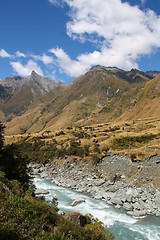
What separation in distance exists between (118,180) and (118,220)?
81.3 feet

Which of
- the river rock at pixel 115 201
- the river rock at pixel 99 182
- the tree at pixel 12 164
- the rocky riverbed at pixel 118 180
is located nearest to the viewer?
the tree at pixel 12 164

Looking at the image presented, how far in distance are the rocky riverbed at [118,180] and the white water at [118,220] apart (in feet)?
8.31

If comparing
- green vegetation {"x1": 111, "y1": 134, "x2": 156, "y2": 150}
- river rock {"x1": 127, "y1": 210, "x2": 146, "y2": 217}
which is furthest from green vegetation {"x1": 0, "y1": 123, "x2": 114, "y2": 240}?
A: green vegetation {"x1": 111, "y1": 134, "x2": 156, "y2": 150}

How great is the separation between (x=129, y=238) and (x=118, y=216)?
9819mm

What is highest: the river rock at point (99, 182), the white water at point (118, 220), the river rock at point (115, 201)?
the river rock at point (99, 182)

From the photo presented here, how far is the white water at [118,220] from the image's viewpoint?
132 ft

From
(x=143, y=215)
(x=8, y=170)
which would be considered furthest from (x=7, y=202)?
(x=143, y=215)

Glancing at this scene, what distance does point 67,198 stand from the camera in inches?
2445

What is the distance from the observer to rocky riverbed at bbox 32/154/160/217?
185 ft

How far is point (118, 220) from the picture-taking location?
151 ft

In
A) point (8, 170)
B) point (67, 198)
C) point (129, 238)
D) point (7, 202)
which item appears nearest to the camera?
point (7, 202)

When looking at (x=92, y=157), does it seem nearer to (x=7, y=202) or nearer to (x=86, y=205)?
(x=86, y=205)

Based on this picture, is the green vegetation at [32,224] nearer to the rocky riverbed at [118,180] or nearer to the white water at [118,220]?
the white water at [118,220]

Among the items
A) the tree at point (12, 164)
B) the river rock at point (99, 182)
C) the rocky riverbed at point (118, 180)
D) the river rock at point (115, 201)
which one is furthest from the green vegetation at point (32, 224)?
the river rock at point (99, 182)
